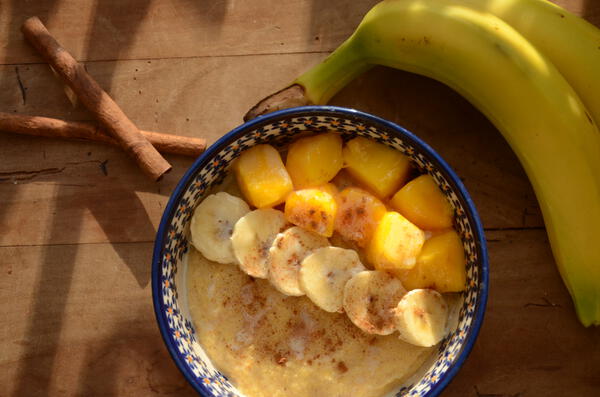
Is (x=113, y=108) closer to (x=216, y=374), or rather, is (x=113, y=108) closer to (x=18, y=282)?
(x=18, y=282)

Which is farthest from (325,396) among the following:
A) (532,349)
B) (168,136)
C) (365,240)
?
(168,136)

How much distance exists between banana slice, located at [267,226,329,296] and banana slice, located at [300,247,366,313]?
0.06 feet

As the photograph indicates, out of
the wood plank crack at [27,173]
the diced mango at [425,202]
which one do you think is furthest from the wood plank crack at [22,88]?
the diced mango at [425,202]

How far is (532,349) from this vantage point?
3.89 ft

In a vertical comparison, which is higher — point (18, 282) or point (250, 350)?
point (250, 350)

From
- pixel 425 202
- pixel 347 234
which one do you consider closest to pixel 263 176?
pixel 347 234

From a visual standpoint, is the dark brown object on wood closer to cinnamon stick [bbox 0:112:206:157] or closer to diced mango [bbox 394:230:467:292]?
cinnamon stick [bbox 0:112:206:157]

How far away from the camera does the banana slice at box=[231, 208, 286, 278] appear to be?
112 cm

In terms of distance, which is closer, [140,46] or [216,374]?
[216,374]

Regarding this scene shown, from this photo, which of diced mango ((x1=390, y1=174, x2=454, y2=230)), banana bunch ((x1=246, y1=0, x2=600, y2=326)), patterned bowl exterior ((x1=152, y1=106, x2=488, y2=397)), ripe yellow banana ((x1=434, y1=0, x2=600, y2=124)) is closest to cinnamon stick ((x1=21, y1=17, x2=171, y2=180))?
patterned bowl exterior ((x1=152, y1=106, x2=488, y2=397))

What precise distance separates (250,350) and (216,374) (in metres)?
0.07

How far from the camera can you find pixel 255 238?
1123mm

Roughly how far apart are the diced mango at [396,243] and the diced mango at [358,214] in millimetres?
18

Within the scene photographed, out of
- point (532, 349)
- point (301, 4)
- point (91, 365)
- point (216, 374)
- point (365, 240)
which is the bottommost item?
point (91, 365)
